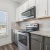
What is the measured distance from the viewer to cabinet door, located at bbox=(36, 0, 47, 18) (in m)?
2.26

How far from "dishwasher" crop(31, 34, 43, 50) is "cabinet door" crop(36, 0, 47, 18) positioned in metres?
0.72

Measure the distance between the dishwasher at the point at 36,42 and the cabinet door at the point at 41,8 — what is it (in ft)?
2.36

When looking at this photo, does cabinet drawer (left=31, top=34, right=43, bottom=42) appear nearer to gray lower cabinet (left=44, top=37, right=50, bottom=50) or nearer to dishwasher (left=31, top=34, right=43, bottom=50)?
dishwasher (left=31, top=34, right=43, bottom=50)

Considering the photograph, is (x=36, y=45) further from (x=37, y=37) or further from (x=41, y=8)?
(x=41, y=8)

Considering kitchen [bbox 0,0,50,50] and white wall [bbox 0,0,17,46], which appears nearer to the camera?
kitchen [bbox 0,0,50,50]

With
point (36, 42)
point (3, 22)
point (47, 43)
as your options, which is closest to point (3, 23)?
point (3, 22)

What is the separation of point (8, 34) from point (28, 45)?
9.27 feet

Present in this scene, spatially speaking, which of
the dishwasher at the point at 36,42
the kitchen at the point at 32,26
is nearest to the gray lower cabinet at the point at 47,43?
the kitchen at the point at 32,26

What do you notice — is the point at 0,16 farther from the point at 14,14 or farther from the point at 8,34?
the point at 8,34

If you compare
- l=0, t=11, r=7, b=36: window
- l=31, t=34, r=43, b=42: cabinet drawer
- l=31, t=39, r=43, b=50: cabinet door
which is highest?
l=0, t=11, r=7, b=36: window

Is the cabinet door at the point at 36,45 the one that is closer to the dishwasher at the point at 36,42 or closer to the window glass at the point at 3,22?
the dishwasher at the point at 36,42

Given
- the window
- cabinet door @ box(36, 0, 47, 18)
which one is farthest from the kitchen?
the window

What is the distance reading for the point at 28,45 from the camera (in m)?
2.35

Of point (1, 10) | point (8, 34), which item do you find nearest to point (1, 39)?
point (8, 34)
